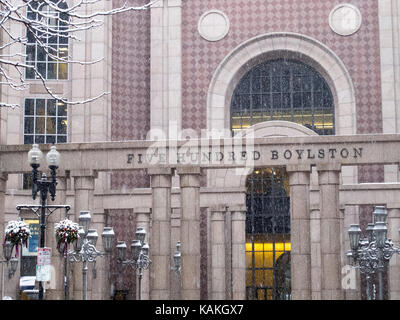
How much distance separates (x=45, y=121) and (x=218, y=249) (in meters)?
10.6

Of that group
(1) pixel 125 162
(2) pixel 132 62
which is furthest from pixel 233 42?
(1) pixel 125 162

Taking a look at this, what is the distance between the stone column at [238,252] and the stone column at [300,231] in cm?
953

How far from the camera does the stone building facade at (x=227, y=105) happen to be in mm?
35031

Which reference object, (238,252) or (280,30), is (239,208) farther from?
(280,30)

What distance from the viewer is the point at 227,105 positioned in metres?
38.1

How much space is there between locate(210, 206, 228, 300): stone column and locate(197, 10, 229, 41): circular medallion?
9.27 meters

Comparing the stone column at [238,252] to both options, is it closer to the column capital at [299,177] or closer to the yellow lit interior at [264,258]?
the yellow lit interior at [264,258]

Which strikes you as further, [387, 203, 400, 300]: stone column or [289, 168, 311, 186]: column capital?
[387, 203, 400, 300]: stone column

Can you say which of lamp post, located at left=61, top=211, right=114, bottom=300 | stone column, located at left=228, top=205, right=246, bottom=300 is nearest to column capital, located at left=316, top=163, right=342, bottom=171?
lamp post, located at left=61, top=211, right=114, bottom=300

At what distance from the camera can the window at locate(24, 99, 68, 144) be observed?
36.9 metres

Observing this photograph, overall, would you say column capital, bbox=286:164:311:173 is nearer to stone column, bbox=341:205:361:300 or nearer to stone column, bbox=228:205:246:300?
stone column, bbox=341:205:361:300

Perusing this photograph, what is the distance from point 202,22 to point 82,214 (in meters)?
18.5

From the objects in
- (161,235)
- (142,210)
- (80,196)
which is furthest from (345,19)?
(80,196)
